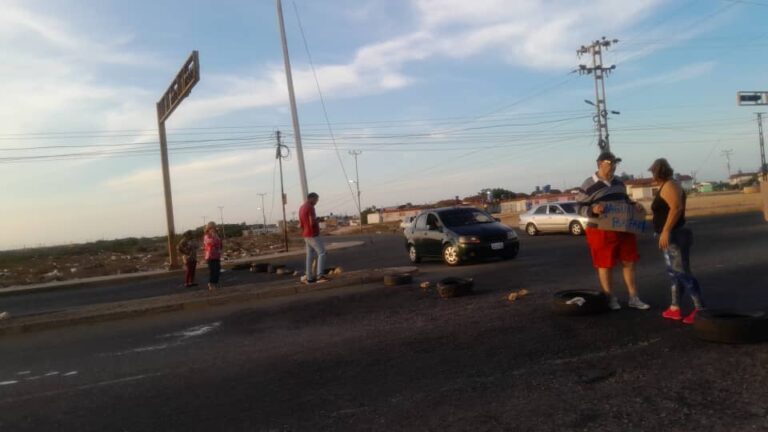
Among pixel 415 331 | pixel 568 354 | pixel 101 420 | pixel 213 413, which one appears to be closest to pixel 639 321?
pixel 568 354

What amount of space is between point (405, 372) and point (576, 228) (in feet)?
67.3

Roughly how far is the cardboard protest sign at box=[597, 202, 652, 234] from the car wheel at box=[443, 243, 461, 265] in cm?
797

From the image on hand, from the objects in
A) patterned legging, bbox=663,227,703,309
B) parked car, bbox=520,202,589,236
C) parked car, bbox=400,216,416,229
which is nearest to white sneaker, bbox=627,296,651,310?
patterned legging, bbox=663,227,703,309

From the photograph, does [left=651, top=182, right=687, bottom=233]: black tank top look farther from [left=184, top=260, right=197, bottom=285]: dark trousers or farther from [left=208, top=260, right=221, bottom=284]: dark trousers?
[left=184, top=260, right=197, bottom=285]: dark trousers

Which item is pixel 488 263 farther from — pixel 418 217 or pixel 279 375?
pixel 279 375

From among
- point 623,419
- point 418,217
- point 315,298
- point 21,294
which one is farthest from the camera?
point 21,294

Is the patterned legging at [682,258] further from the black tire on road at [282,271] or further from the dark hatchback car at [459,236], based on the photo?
the black tire on road at [282,271]

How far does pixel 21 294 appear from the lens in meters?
19.3

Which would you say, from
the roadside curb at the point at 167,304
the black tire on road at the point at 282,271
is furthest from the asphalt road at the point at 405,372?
the black tire on road at the point at 282,271

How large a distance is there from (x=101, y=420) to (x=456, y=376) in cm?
303

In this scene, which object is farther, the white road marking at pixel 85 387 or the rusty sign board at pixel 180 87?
the rusty sign board at pixel 180 87

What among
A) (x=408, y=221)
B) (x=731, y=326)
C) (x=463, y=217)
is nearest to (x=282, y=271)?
(x=463, y=217)

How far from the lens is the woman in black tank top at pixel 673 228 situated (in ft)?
19.3

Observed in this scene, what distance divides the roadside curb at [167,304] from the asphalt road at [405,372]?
2.80ft
